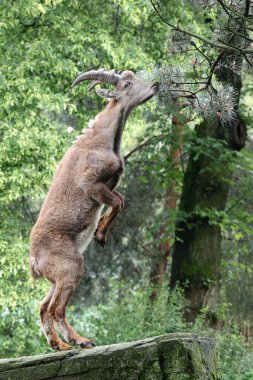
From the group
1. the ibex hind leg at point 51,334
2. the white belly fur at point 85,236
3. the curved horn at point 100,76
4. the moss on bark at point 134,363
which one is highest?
the curved horn at point 100,76

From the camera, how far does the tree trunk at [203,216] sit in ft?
52.1

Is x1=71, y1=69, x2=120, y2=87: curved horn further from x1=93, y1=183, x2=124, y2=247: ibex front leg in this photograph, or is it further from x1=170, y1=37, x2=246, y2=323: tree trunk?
x1=170, y1=37, x2=246, y2=323: tree trunk

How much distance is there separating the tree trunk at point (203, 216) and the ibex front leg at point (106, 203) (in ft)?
26.7

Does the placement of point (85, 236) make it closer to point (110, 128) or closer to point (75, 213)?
point (75, 213)

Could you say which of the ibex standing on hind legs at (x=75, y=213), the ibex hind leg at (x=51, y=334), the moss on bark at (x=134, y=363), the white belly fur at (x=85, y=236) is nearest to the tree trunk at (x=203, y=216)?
the ibex standing on hind legs at (x=75, y=213)

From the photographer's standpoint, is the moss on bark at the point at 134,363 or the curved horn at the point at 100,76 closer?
the moss on bark at the point at 134,363

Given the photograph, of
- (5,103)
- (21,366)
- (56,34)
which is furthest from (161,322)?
(21,366)

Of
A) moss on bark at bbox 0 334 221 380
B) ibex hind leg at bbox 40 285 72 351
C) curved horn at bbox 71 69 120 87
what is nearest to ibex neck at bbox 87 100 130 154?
curved horn at bbox 71 69 120 87

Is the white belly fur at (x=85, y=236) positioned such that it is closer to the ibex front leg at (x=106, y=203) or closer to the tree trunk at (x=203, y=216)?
the ibex front leg at (x=106, y=203)

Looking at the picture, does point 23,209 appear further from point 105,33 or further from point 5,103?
point 105,33

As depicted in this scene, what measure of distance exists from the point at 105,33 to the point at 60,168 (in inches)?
312

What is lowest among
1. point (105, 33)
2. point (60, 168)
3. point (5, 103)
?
point (60, 168)

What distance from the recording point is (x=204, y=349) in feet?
22.9

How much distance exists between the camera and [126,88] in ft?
26.2
